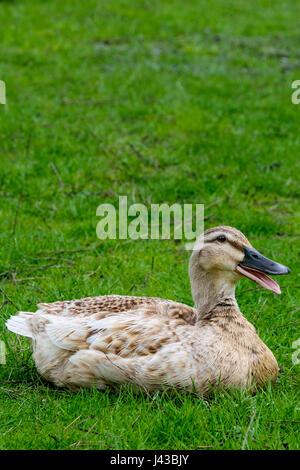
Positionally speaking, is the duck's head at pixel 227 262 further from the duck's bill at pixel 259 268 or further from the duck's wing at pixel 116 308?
the duck's wing at pixel 116 308

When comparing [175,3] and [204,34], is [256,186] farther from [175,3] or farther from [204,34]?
[175,3]

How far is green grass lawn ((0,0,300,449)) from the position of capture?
4.09m

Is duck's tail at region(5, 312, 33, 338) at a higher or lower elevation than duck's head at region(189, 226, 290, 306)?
lower

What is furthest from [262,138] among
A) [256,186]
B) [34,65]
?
[34,65]

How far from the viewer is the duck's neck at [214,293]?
4.75m

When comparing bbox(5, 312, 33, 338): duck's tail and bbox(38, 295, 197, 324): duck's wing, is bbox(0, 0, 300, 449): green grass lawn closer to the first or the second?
bbox(5, 312, 33, 338): duck's tail

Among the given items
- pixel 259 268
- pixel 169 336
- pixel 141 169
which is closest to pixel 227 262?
pixel 259 268

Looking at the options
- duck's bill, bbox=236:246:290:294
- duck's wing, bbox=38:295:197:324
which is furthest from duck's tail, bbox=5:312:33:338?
duck's bill, bbox=236:246:290:294

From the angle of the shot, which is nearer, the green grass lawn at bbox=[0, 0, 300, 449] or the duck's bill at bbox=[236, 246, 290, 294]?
the green grass lawn at bbox=[0, 0, 300, 449]

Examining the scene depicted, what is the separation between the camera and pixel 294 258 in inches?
260

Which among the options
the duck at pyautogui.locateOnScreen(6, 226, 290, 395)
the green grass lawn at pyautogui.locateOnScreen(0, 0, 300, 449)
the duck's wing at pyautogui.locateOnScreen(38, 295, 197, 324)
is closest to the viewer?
→ the green grass lawn at pyautogui.locateOnScreen(0, 0, 300, 449)

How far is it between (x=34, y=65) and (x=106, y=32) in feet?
6.93

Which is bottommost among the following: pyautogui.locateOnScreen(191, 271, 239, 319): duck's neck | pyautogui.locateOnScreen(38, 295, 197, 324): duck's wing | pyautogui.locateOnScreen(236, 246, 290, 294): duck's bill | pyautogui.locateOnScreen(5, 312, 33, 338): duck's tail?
pyautogui.locateOnScreen(5, 312, 33, 338): duck's tail

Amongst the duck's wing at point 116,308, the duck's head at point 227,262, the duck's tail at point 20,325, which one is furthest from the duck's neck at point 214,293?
the duck's tail at point 20,325
